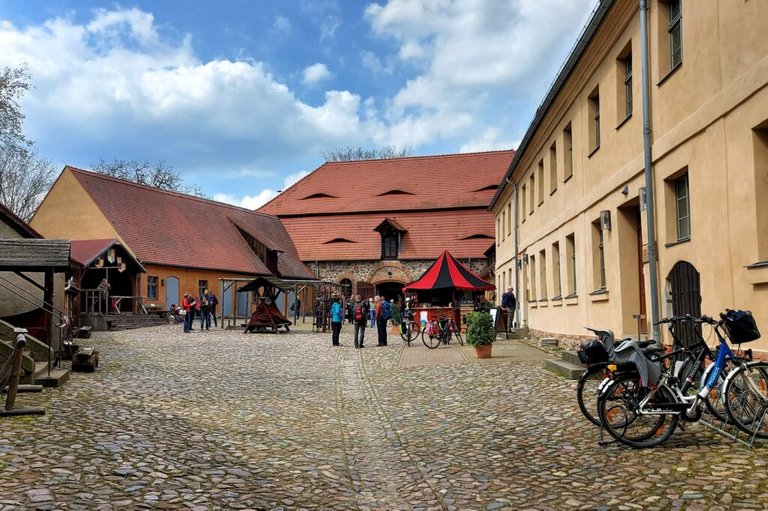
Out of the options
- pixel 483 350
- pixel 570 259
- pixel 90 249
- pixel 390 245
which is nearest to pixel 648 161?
pixel 483 350

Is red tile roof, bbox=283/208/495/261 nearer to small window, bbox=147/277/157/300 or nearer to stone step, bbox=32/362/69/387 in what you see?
small window, bbox=147/277/157/300

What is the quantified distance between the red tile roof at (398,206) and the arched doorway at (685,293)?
38.6 meters

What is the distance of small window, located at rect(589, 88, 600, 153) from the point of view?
1529cm

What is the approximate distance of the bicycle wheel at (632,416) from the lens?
22.0 ft

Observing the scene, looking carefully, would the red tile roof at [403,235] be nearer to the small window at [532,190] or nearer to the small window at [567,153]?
the small window at [532,190]

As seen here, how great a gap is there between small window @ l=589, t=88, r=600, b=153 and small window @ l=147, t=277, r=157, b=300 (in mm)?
28072

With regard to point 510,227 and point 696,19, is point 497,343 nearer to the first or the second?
point 510,227

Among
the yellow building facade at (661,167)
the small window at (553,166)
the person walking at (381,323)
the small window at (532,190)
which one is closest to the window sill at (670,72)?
the yellow building facade at (661,167)

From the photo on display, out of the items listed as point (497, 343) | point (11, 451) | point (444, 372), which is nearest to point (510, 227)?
point (497, 343)

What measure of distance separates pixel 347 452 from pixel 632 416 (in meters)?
2.92

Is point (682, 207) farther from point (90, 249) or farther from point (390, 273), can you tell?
point (390, 273)

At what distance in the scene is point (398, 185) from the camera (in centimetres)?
5625

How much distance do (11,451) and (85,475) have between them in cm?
108

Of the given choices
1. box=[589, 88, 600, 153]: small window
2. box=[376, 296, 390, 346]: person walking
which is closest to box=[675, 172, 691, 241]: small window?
box=[589, 88, 600, 153]: small window
